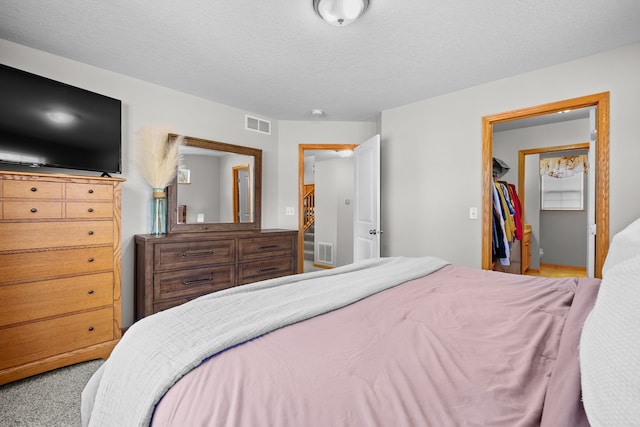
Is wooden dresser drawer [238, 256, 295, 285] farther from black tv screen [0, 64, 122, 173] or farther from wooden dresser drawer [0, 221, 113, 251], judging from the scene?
black tv screen [0, 64, 122, 173]

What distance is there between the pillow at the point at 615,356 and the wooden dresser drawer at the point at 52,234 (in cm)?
273

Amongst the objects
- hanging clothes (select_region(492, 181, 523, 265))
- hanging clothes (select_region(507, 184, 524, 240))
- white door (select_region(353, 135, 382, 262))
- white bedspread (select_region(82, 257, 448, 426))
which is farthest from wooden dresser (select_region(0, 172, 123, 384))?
hanging clothes (select_region(507, 184, 524, 240))

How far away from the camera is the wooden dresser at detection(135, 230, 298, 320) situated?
2.56m

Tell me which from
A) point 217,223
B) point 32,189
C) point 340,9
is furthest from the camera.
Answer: point 217,223

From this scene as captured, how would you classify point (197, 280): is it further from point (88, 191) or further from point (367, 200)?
point (367, 200)

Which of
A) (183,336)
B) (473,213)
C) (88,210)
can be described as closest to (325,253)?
(473,213)

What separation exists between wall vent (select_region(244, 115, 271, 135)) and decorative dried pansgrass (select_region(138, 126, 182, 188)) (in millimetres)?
1088

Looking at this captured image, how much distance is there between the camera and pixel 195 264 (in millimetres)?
2785

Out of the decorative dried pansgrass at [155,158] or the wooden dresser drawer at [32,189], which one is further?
the decorative dried pansgrass at [155,158]

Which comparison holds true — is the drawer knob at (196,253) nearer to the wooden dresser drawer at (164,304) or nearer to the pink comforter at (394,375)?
the wooden dresser drawer at (164,304)

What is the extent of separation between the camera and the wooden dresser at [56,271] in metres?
1.87

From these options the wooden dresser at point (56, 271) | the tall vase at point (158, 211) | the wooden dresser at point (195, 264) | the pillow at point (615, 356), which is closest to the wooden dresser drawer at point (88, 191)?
the wooden dresser at point (56, 271)

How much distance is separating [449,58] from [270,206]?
2.66 metres

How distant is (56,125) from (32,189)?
63cm
